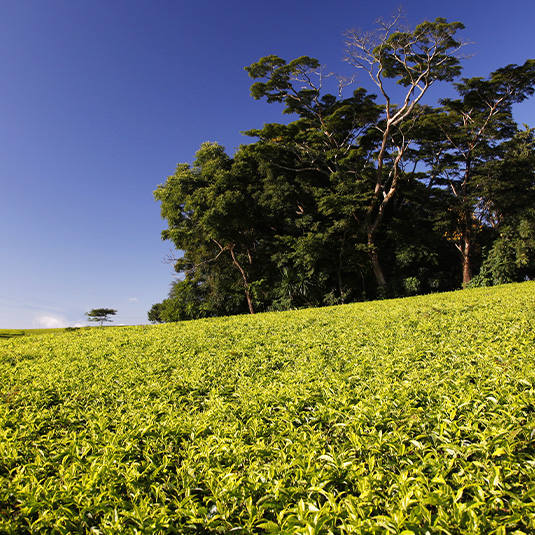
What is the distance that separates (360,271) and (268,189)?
7537 millimetres

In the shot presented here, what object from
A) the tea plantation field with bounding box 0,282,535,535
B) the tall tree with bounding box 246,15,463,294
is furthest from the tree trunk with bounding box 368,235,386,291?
the tea plantation field with bounding box 0,282,535,535

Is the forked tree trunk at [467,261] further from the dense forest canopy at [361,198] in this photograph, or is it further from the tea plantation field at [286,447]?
the tea plantation field at [286,447]

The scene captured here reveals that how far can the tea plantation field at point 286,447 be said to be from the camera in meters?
1.51

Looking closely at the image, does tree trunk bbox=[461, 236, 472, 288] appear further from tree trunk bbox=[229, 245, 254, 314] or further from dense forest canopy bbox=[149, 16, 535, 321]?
tree trunk bbox=[229, 245, 254, 314]

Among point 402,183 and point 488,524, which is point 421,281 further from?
point 488,524

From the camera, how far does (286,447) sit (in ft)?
6.55

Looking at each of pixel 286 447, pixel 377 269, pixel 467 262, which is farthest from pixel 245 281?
pixel 286 447

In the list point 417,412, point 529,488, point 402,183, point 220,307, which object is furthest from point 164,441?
point 402,183

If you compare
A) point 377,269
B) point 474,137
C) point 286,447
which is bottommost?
point 286,447

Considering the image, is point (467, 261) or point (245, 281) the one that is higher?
point (467, 261)

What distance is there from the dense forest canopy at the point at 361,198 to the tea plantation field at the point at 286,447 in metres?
14.2

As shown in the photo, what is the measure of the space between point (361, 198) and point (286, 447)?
17049 mm

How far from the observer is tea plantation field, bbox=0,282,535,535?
1.51 m

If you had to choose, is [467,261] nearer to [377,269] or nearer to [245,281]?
[377,269]
